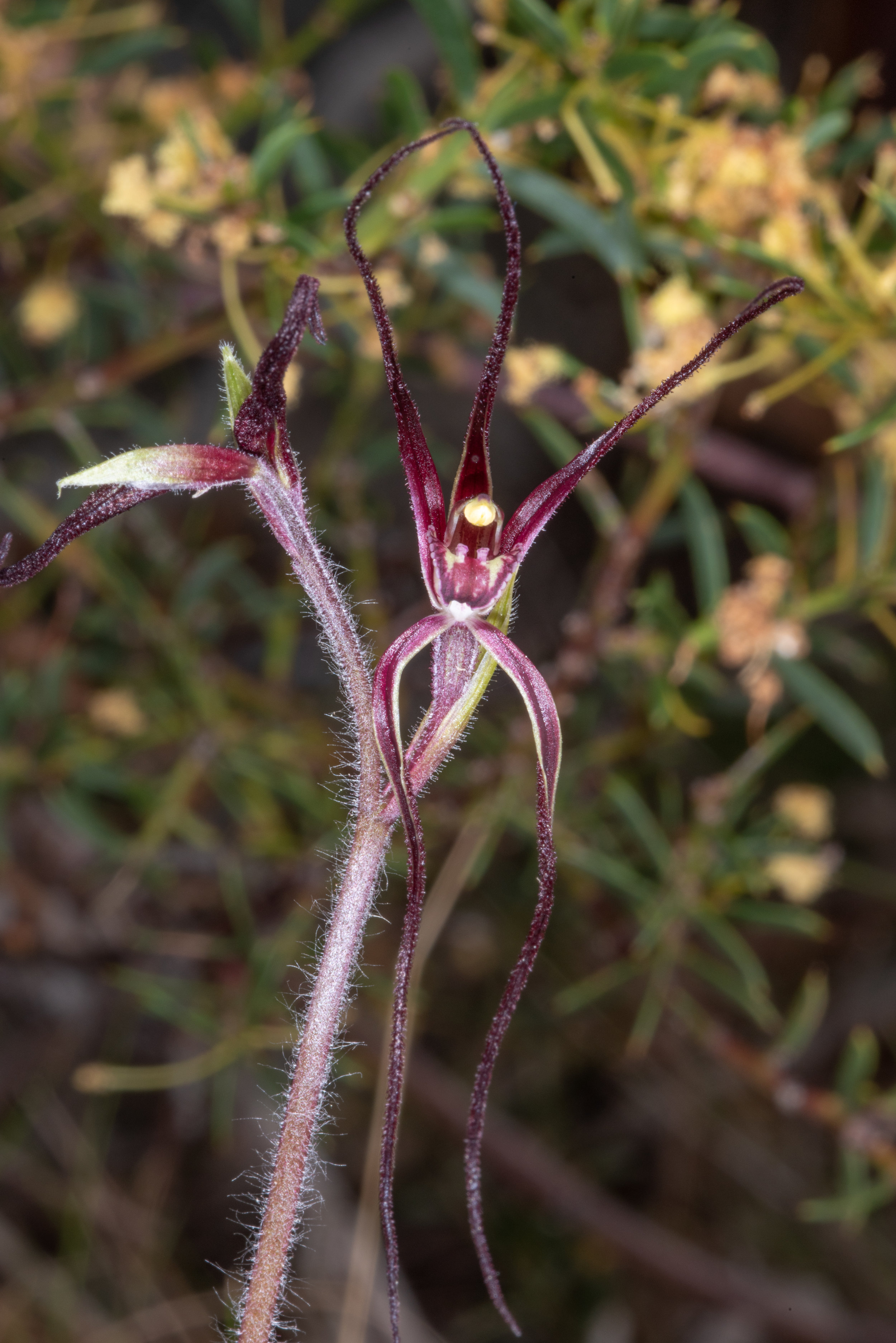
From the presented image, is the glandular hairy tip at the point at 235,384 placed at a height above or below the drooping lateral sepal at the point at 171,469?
above

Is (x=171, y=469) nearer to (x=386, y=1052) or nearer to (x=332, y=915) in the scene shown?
(x=332, y=915)

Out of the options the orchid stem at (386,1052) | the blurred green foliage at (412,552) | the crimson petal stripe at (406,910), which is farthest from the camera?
the orchid stem at (386,1052)

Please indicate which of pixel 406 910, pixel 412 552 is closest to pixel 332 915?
pixel 406 910

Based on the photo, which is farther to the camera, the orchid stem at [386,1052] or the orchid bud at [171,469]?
the orchid stem at [386,1052]

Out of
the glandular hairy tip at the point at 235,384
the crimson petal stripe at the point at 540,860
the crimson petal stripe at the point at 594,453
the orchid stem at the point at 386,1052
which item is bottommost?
the orchid stem at the point at 386,1052

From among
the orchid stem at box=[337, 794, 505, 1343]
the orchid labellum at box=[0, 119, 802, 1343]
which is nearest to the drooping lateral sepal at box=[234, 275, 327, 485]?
the orchid labellum at box=[0, 119, 802, 1343]

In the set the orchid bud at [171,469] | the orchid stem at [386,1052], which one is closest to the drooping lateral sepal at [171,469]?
the orchid bud at [171,469]

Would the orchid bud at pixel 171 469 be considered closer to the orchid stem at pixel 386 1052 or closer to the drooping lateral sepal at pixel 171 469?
the drooping lateral sepal at pixel 171 469
